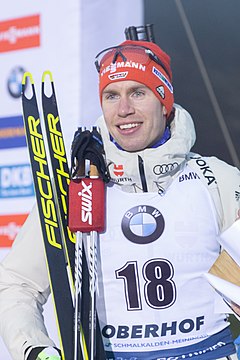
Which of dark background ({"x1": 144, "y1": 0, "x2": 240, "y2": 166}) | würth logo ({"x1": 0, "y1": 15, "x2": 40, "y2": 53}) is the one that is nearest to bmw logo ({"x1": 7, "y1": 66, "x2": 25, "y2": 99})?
würth logo ({"x1": 0, "y1": 15, "x2": 40, "y2": 53})

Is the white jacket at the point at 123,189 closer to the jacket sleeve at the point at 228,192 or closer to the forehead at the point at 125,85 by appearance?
the jacket sleeve at the point at 228,192

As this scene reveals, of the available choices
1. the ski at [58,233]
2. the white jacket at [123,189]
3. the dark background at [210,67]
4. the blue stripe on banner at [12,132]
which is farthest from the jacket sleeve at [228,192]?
the blue stripe on banner at [12,132]

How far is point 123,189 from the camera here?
2018 mm

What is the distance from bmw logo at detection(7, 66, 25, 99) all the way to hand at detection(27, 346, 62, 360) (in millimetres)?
1874

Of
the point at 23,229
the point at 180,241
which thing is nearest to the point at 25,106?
the point at 23,229

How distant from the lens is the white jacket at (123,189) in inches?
76.2

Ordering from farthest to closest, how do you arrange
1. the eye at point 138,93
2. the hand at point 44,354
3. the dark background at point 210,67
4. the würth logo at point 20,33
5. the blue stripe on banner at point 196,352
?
the würth logo at point 20,33 → the dark background at point 210,67 → the eye at point 138,93 → the blue stripe on banner at point 196,352 → the hand at point 44,354

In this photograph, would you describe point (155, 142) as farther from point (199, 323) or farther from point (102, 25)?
point (102, 25)

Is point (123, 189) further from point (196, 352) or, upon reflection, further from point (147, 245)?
point (196, 352)

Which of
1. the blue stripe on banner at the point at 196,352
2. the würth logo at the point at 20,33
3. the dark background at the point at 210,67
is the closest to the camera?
the blue stripe on banner at the point at 196,352

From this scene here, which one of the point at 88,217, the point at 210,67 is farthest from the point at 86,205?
the point at 210,67

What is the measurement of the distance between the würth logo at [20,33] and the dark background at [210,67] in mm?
553

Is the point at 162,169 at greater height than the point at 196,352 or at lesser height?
greater

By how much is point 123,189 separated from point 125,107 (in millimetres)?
208
